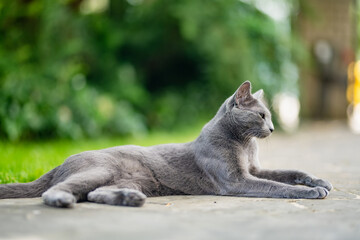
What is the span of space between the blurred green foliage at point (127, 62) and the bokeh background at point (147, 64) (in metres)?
0.02

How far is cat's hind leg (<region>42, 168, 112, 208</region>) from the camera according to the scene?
90.4 inches

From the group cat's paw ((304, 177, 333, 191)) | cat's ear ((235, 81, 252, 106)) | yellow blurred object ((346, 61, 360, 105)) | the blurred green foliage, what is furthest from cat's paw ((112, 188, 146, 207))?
yellow blurred object ((346, 61, 360, 105))

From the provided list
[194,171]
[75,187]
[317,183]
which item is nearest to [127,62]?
[194,171]

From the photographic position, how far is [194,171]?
117 inches

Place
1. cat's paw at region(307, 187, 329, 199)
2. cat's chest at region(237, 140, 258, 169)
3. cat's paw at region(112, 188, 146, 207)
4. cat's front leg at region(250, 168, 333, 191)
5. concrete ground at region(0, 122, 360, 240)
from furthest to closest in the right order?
cat's front leg at region(250, 168, 333, 191)
cat's chest at region(237, 140, 258, 169)
cat's paw at region(307, 187, 329, 199)
cat's paw at region(112, 188, 146, 207)
concrete ground at region(0, 122, 360, 240)

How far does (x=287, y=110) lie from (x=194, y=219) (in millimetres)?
8329

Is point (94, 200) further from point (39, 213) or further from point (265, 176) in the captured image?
point (265, 176)

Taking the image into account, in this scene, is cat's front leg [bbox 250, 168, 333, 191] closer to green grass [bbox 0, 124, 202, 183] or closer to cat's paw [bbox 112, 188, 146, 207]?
cat's paw [bbox 112, 188, 146, 207]

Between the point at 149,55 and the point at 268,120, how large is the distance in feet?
21.4

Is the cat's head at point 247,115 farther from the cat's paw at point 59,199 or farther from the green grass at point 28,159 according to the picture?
the green grass at point 28,159

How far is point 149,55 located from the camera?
9.32m

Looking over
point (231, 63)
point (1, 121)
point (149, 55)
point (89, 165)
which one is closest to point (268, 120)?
point (89, 165)

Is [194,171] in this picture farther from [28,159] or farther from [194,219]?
[28,159]

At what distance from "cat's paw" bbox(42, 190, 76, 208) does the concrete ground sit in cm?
4
